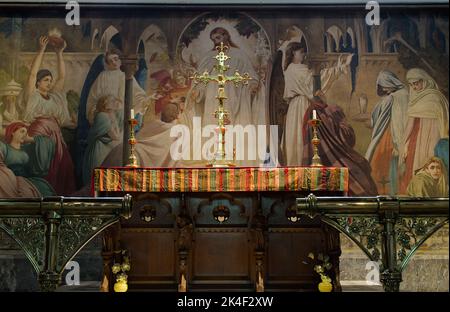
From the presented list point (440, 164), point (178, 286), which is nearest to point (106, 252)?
point (178, 286)

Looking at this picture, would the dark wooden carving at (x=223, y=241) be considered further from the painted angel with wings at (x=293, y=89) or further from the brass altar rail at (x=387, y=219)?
the brass altar rail at (x=387, y=219)

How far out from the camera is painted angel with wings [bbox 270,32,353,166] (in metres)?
8.17

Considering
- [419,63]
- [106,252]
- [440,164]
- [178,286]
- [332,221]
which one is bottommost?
[178,286]

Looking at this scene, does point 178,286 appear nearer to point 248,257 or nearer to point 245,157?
point 248,257

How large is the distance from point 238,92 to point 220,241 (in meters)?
2.74

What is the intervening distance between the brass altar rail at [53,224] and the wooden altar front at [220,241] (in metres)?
1.66

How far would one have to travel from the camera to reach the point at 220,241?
256 inches

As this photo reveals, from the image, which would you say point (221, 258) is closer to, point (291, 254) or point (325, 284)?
point (291, 254)

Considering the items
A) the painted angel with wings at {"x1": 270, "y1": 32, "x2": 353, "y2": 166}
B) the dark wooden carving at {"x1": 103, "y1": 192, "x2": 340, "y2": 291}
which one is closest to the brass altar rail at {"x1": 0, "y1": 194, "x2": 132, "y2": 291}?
the dark wooden carving at {"x1": 103, "y1": 192, "x2": 340, "y2": 291}

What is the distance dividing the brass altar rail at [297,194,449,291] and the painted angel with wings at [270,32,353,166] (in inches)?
144

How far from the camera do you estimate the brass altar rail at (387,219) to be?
435 cm

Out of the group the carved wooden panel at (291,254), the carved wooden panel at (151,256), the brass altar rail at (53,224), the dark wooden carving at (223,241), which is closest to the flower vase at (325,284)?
the dark wooden carving at (223,241)

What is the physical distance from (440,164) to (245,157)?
2889 millimetres

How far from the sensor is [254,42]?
27.9 feet
